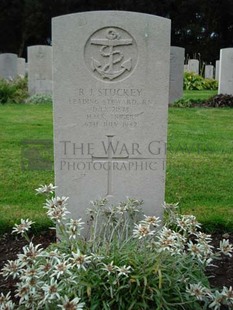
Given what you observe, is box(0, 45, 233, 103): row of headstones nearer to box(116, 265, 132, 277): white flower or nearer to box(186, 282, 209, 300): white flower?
box(186, 282, 209, 300): white flower

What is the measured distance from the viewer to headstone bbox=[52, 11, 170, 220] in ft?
10.9

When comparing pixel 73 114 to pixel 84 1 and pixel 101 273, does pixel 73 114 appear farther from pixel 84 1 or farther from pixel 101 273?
pixel 84 1

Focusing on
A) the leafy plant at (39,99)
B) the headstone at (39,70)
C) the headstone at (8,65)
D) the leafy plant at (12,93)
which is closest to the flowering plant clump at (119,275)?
the leafy plant at (39,99)

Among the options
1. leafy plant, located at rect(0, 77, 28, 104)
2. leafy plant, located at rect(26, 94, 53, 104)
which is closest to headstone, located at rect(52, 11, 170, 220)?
leafy plant, located at rect(26, 94, 53, 104)

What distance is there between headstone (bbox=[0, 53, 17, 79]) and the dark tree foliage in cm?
1603

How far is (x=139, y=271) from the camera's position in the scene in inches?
104

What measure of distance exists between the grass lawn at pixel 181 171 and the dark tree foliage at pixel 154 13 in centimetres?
2477

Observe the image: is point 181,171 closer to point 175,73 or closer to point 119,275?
point 119,275

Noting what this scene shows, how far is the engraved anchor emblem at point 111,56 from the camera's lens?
10.9ft

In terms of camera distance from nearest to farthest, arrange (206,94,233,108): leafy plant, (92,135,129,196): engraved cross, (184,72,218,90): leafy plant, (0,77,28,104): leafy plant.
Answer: (92,135,129,196): engraved cross < (206,94,233,108): leafy plant < (0,77,28,104): leafy plant < (184,72,218,90): leafy plant

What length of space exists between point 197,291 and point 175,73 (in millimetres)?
11663

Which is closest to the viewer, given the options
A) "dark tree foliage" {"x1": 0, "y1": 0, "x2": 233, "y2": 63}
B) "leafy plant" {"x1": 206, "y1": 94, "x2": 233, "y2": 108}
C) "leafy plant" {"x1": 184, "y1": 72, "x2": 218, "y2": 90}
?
"leafy plant" {"x1": 206, "y1": 94, "x2": 233, "y2": 108}

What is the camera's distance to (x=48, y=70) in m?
14.8

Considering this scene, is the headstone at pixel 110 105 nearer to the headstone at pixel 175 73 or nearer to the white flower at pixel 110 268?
the white flower at pixel 110 268
